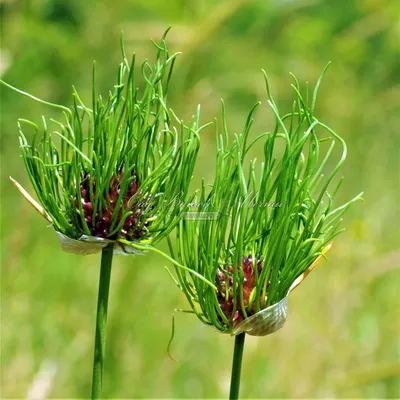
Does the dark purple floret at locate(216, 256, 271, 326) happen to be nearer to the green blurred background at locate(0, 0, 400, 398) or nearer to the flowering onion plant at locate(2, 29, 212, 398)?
the flowering onion plant at locate(2, 29, 212, 398)

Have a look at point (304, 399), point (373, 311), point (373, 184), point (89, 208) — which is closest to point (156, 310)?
point (304, 399)

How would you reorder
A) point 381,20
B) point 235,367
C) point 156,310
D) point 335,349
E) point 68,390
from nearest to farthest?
point 235,367, point 68,390, point 335,349, point 156,310, point 381,20

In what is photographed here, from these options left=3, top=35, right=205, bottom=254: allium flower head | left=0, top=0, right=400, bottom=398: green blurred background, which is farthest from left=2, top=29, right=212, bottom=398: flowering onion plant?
left=0, top=0, right=400, bottom=398: green blurred background

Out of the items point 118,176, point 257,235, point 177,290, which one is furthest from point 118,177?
point 177,290

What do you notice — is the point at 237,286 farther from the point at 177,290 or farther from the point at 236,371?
the point at 177,290

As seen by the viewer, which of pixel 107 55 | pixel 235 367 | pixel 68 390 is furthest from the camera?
pixel 107 55

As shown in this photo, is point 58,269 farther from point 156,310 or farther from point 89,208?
point 89,208
